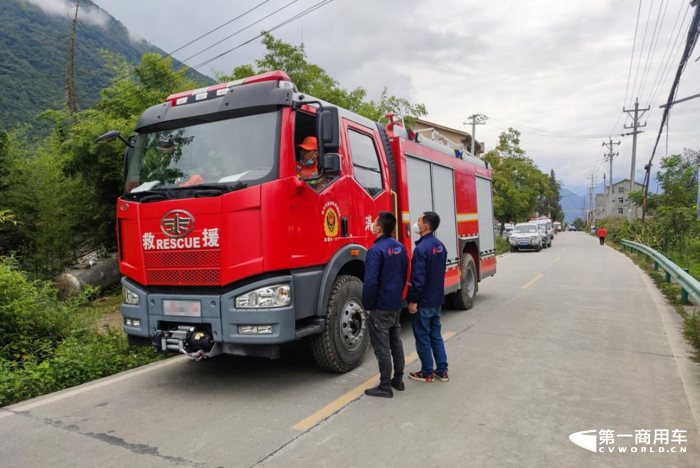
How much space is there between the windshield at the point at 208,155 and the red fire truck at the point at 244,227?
0.5 inches

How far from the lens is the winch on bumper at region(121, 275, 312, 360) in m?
4.27

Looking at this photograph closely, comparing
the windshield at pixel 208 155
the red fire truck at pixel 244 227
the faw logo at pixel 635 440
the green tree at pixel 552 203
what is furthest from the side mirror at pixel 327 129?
the green tree at pixel 552 203

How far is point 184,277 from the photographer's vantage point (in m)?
4.58

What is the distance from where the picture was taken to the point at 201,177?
4688mm

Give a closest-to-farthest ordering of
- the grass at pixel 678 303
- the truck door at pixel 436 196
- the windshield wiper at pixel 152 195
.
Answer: the windshield wiper at pixel 152 195
the grass at pixel 678 303
the truck door at pixel 436 196

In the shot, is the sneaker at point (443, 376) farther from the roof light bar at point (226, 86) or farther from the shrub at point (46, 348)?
the shrub at point (46, 348)

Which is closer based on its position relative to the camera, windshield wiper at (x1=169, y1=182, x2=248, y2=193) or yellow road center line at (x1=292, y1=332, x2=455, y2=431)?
yellow road center line at (x1=292, y1=332, x2=455, y2=431)

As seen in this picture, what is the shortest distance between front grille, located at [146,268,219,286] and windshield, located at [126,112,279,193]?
2.79 feet

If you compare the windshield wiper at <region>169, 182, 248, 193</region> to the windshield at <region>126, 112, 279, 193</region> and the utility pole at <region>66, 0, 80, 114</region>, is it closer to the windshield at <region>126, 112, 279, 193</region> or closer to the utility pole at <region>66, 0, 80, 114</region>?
the windshield at <region>126, 112, 279, 193</region>

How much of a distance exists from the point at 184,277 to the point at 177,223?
527mm

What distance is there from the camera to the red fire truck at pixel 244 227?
430 cm

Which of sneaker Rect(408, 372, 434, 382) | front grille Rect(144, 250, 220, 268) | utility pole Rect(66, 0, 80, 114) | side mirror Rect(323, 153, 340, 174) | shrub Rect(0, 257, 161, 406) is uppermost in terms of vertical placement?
utility pole Rect(66, 0, 80, 114)

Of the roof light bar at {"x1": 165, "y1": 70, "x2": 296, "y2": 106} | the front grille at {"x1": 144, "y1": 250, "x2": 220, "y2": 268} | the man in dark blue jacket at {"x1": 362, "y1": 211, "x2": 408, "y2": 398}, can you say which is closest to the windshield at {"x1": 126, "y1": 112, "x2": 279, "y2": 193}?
the roof light bar at {"x1": 165, "y1": 70, "x2": 296, "y2": 106}

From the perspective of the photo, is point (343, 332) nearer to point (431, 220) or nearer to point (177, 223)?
point (431, 220)
